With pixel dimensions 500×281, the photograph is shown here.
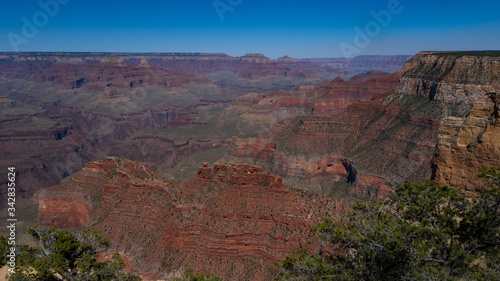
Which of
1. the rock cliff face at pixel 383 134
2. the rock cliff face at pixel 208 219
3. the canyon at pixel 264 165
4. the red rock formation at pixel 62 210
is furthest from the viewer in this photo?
the rock cliff face at pixel 383 134

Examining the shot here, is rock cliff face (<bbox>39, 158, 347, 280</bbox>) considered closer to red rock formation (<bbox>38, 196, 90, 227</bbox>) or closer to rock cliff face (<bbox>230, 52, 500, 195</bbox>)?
red rock formation (<bbox>38, 196, 90, 227</bbox>)

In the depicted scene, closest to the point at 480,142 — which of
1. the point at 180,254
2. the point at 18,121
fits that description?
the point at 180,254

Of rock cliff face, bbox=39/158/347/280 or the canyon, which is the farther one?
rock cliff face, bbox=39/158/347/280

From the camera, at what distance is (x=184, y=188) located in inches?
1759

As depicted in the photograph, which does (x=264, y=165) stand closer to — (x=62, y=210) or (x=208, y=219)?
(x=62, y=210)

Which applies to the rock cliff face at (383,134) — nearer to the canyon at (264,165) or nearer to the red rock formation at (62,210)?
the canyon at (264,165)

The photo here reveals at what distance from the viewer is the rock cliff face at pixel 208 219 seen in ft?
123

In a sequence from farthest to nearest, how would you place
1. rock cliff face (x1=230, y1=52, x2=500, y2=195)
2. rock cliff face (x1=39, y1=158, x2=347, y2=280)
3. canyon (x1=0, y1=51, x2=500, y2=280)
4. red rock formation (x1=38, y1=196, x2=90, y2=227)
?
1. rock cliff face (x1=230, y1=52, x2=500, y2=195)
2. red rock formation (x1=38, y1=196, x2=90, y2=227)
3. rock cliff face (x1=39, y1=158, x2=347, y2=280)
4. canyon (x1=0, y1=51, x2=500, y2=280)

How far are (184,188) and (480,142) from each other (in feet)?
116

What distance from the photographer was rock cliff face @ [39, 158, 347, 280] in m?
37.6

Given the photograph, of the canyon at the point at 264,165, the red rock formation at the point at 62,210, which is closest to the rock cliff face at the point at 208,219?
the canyon at the point at 264,165

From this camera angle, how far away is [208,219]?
40.0 metres

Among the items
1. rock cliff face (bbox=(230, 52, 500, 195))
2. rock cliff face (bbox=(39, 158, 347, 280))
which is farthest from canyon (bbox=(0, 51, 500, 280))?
rock cliff face (bbox=(230, 52, 500, 195))

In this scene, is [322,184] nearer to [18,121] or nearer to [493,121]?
[493,121]
